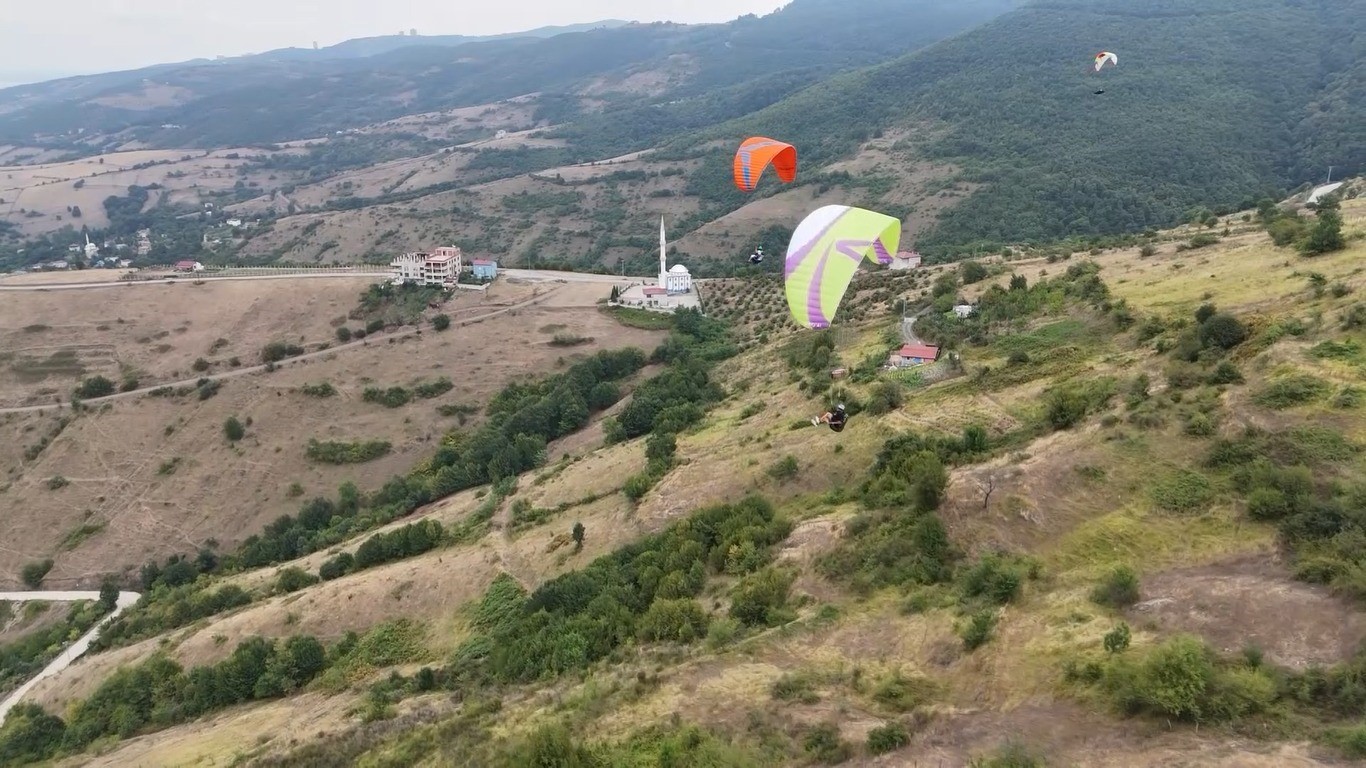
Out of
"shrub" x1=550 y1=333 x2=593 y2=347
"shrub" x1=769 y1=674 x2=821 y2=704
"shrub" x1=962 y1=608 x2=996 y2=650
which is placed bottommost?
"shrub" x1=550 y1=333 x2=593 y2=347

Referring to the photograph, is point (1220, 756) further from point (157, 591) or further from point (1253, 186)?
point (1253, 186)

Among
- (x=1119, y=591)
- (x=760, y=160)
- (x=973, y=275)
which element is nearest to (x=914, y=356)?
(x=760, y=160)

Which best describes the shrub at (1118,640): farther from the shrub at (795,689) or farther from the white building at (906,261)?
the white building at (906,261)

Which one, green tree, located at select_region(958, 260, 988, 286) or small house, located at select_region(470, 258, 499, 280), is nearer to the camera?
green tree, located at select_region(958, 260, 988, 286)

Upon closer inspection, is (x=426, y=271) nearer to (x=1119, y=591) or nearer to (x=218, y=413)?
(x=218, y=413)

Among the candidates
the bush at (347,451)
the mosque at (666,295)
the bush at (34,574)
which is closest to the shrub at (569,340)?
the mosque at (666,295)

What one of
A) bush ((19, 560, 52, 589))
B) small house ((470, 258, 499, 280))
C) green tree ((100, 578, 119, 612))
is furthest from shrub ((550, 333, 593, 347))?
bush ((19, 560, 52, 589))

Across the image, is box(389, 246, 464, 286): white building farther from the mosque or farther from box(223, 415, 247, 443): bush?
box(223, 415, 247, 443): bush
